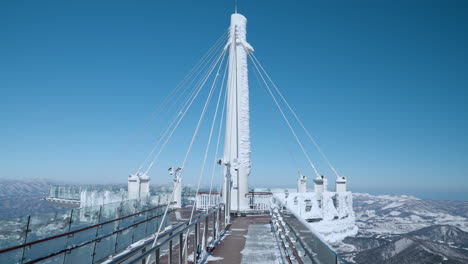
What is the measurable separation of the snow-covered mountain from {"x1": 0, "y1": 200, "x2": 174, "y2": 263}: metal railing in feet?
43.2

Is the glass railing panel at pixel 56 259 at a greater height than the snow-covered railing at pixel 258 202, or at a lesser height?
lesser

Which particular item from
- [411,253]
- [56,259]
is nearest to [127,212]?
[56,259]

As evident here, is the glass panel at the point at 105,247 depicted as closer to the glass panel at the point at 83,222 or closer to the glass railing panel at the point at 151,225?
the glass panel at the point at 83,222

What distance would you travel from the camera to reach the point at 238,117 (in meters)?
18.4

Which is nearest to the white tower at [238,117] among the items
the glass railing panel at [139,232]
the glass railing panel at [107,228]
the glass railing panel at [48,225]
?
the glass railing panel at [139,232]

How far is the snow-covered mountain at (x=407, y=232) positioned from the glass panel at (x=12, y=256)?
16521mm

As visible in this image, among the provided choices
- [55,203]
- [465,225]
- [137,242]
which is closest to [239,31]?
[137,242]

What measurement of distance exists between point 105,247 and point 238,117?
11.5 metres

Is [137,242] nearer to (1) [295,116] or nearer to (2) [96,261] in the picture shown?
(2) [96,261]

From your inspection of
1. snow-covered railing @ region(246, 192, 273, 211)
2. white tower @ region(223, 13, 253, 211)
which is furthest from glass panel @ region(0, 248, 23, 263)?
snow-covered railing @ region(246, 192, 273, 211)

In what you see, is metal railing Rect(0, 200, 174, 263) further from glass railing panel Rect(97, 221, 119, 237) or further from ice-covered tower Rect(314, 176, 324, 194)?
ice-covered tower Rect(314, 176, 324, 194)

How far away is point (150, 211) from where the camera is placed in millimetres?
12531

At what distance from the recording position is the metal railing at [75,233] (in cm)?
580

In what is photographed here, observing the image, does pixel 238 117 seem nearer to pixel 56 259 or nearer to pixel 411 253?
pixel 56 259
